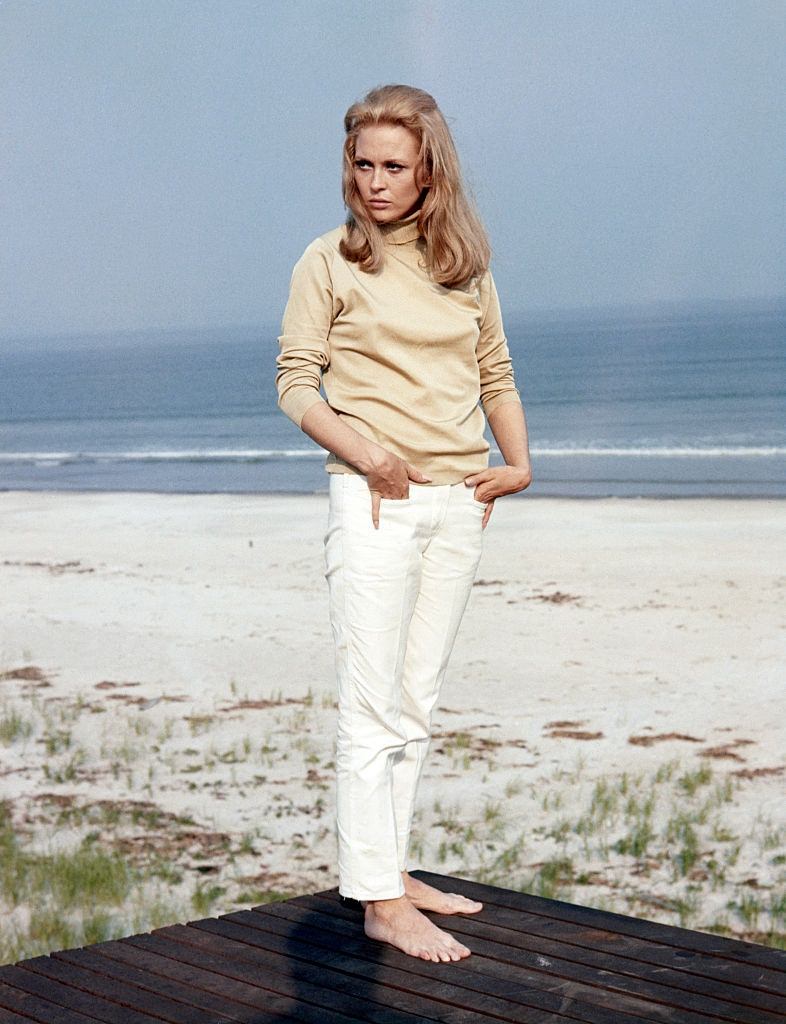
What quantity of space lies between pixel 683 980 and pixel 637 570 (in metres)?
10.3

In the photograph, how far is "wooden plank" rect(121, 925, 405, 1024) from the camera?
2.89 metres

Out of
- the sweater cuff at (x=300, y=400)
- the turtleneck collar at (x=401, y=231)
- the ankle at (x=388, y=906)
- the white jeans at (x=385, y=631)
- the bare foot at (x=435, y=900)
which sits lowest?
the bare foot at (x=435, y=900)

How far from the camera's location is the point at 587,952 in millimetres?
3240

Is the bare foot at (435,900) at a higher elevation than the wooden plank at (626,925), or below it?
higher

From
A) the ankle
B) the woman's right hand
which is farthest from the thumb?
the ankle

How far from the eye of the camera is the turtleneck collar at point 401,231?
127 inches

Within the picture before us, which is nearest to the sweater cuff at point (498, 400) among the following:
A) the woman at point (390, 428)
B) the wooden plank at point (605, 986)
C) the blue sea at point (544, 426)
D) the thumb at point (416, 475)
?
the woman at point (390, 428)

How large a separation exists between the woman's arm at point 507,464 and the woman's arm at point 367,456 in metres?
0.19

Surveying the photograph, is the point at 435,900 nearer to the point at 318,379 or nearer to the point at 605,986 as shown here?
the point at 605,986

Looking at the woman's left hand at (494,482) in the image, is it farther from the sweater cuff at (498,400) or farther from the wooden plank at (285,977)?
the wooden plank at (285,977)

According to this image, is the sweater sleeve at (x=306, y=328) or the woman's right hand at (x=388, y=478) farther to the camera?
the sweater sleeve at (x=306, y=328)

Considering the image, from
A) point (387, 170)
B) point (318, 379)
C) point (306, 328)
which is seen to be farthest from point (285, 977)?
point (387, 170)

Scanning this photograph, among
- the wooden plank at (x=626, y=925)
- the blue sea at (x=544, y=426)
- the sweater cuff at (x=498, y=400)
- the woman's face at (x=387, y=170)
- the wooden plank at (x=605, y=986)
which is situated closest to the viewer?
the wooden plank at (x=605, y=986)

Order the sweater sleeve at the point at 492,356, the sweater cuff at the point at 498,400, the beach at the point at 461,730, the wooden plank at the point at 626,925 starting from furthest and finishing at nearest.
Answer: the beach at the point at 461,730, the sweater cuff at the point at 498,400, the sweater sleeve at the point at 492,356, the wooden plank at the point at 626,925
